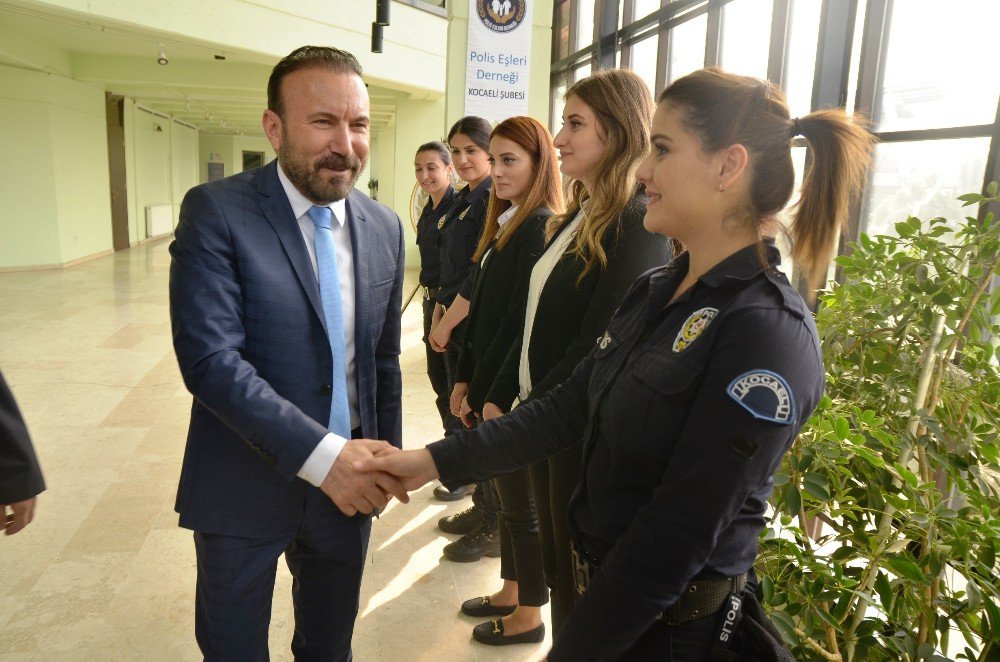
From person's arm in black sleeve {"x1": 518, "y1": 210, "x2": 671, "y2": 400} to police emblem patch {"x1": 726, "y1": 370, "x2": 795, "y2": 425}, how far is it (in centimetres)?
86

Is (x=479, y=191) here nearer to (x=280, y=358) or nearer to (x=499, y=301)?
(x=499, y=301)

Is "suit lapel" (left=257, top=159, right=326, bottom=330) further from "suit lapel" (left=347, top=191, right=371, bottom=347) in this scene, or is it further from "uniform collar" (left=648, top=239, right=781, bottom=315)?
"uniform collar" (left=648, top=239, right=781, bottom=315)

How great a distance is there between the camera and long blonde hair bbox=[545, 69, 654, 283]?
1829mm

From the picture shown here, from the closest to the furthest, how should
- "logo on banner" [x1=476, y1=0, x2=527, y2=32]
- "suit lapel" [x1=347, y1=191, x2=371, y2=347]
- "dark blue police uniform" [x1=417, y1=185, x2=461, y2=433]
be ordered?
"suit lapel" [x1=347, y1=191, x2=371, y2=347]
"dark blue police uniform" [x1=417, y1=185, x2=461, y2=433]
"logo on banner" [x1=476, y1=0, x2=527, y2=32]

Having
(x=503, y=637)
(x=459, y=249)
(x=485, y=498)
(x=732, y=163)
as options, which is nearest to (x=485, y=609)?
(x=503, y=637)

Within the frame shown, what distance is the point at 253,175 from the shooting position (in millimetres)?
1552

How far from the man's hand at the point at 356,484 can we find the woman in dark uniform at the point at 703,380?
0.47 m

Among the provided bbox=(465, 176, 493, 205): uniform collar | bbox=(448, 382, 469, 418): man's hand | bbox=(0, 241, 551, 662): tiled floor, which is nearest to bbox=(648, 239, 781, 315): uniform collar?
bbox=(448, 382, 469, 418): man's hand

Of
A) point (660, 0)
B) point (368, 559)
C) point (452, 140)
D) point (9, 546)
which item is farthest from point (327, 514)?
point (660, 0)

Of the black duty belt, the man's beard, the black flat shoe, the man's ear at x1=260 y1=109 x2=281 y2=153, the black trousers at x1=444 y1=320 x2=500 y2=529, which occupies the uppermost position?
the man's ear at x1=260 y1=109 x2=281 y2=153

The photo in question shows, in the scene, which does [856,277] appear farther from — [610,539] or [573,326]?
[610,539]

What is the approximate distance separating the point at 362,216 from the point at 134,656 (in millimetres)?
1654

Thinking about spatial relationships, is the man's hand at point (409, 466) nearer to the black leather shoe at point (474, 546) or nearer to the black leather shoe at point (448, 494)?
the black leather shoe at point (474, 546)

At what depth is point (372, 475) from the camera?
1514 millimetres
